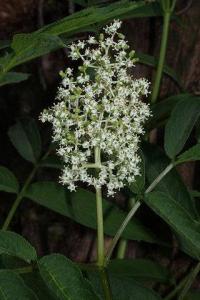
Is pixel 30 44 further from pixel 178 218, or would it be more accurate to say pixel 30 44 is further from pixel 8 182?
pixel 8 182

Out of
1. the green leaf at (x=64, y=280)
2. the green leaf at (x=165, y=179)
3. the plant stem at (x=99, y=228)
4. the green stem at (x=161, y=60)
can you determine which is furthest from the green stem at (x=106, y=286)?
the green stem at (x=161, y=60)

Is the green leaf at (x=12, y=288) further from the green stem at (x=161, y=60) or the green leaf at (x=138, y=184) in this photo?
the green stem at (x=161, y=60)

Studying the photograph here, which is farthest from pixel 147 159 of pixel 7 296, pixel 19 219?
pixel 19 219

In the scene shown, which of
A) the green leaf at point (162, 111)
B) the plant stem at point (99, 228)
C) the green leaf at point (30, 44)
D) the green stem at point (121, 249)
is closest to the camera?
the green leaf at point (30, 44)

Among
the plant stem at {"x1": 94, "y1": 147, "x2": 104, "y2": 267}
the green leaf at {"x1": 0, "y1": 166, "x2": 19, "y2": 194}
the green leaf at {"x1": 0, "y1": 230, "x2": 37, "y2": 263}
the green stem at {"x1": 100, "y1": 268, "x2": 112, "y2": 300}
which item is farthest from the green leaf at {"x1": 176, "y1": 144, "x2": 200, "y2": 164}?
the green leaf at {"x1": 0, "y1": 166, "x2": 19, "y2": 194}

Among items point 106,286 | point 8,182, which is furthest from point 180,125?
point 8,182
